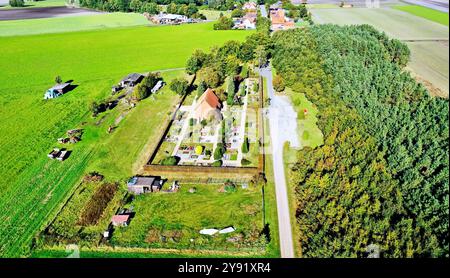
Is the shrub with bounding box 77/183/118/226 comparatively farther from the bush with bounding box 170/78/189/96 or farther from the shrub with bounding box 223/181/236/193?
the bush with bounding box 170/78/189/96

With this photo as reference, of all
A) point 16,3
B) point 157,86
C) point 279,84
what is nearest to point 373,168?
point 279,84

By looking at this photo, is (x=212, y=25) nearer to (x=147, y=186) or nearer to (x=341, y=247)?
(x=147, y=186)

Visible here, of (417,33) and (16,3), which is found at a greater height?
(16,3)

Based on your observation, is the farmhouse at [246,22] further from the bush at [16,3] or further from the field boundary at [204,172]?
→ the bush at [16,3]

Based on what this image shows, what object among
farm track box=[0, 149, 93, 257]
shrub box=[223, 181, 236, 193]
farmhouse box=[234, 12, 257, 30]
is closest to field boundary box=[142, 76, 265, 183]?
shrub box=[223, 181, 236, 193]

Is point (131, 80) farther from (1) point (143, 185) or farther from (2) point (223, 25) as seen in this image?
(2) point (223, 25)
